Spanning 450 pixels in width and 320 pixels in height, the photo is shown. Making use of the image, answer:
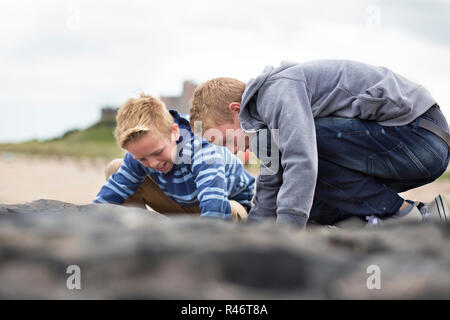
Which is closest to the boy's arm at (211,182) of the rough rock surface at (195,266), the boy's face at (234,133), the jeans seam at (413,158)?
the boy's face at (234,133)

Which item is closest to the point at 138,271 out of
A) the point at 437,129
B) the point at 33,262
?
the point at 33,262

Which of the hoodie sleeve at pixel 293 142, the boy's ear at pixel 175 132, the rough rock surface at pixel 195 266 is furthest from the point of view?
the boy's ear at pixel 175 132

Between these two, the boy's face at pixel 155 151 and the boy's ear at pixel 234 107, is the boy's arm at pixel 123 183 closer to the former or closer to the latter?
the boy's face at pixel 155 151

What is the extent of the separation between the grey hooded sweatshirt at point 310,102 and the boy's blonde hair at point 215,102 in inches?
6.0

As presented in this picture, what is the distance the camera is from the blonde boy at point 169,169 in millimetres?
3039

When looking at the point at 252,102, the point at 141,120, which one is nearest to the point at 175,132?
the point at 141,120

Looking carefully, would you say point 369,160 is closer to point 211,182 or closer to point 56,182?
point 211,182

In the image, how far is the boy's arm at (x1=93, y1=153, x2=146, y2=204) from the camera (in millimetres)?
3480

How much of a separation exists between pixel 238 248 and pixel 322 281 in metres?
0.18

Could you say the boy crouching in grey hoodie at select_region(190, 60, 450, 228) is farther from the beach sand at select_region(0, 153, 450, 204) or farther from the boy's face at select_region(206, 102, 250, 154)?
the beach sand at select_region(0, 153, 450, 204)

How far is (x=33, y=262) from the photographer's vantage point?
3.26 feet

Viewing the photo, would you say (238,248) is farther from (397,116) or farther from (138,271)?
(397,116)

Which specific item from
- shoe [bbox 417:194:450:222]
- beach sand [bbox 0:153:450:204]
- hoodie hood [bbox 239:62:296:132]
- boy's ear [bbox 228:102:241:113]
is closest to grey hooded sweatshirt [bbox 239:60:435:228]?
hoodie hood [bbox 239:62:296:132]

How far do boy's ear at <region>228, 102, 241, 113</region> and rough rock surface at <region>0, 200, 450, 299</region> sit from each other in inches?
71.1
